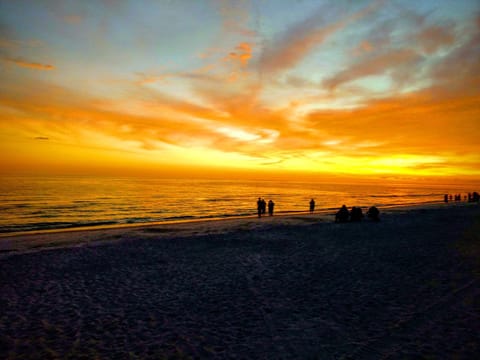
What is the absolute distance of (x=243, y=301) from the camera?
1008 cm

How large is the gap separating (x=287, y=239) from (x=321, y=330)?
45.7 feet

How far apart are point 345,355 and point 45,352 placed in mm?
6902

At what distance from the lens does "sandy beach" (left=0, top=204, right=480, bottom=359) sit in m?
7.14

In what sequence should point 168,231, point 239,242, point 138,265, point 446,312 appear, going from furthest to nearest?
point 168,231, point 239,242, point 138,265, point 446,312

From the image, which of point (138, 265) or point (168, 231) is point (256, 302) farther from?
point (168, 231)

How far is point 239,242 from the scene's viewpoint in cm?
2105

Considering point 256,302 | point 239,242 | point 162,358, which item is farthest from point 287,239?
point 162,358

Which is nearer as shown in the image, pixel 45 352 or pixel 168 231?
pixel 45 352

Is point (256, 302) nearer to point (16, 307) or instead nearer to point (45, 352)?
point (45, 352)

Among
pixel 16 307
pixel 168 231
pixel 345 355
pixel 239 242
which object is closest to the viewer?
pixel 345 355

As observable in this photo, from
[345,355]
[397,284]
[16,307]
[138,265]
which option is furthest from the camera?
[138,265]

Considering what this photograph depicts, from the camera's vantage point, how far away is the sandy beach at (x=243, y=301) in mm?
7141

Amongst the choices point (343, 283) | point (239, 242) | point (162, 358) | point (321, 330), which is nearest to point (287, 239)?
point (239, 242)

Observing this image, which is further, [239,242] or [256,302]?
[239,242]
